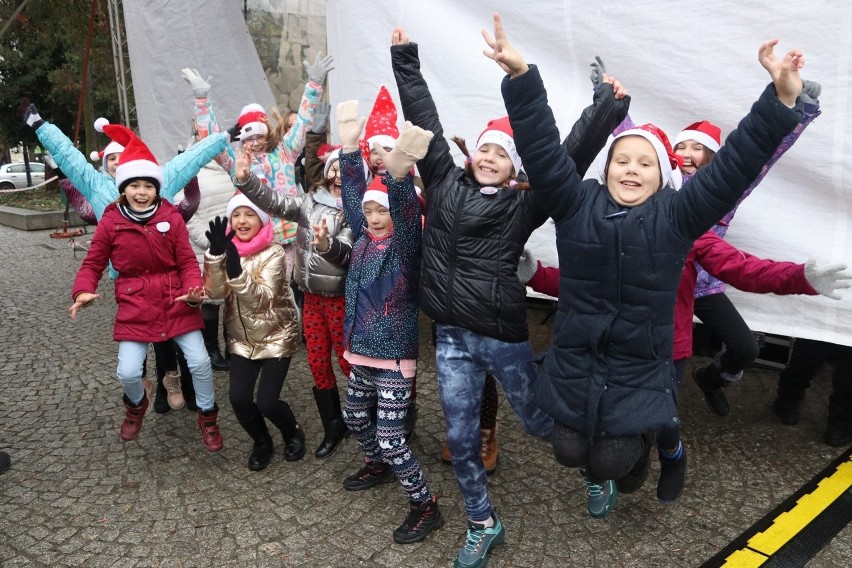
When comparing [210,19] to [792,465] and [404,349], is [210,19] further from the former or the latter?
[792,465]

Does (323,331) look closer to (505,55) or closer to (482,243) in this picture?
(482,243)

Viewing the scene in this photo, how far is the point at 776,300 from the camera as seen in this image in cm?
357

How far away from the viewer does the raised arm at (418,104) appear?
9.72ft

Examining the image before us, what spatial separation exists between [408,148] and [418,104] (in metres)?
0.47

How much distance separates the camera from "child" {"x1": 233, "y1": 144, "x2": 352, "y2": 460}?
11.9ft

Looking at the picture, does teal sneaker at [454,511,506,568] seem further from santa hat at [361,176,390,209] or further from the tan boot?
santa hat at [361,176,390,209]

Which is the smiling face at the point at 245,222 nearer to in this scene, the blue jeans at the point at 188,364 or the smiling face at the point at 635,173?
the blue jeans at the point at 188,364

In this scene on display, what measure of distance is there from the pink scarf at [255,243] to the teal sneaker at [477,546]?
70.4 inches

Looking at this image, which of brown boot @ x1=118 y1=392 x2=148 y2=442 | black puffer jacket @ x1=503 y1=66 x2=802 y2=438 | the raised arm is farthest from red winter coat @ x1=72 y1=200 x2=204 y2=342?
black puffer jacket @ x1=503 y1=66 x2=802 y2=438

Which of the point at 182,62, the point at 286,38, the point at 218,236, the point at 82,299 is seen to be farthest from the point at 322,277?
the point at 286,38

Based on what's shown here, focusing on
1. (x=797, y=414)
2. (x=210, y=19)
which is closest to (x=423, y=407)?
(x=797, y=414)

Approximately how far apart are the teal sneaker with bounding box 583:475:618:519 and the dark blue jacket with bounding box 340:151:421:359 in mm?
1049

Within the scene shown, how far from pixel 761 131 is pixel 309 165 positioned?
108 inches

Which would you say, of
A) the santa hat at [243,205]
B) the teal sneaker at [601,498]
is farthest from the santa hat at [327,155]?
the teal sneaker at [601,498]
